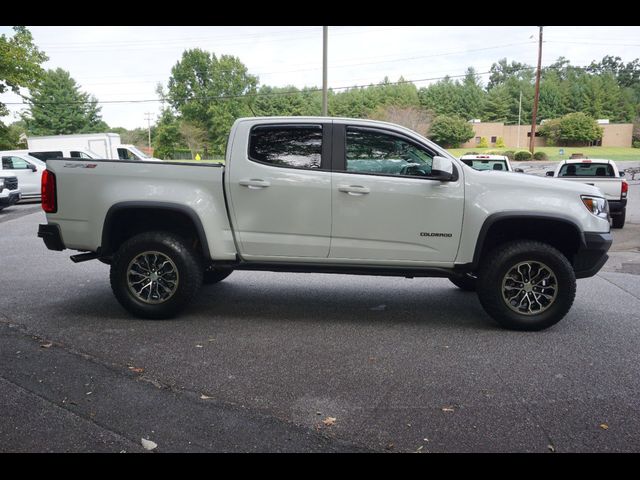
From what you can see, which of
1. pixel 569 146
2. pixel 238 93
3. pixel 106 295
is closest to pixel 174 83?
pixel 238 93

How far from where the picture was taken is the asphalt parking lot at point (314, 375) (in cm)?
341

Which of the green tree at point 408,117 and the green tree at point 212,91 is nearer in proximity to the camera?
the green tree at point 408,117

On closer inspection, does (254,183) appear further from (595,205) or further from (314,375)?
(595,205)

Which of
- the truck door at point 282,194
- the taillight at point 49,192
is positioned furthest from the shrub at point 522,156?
the taillight at point 49,192

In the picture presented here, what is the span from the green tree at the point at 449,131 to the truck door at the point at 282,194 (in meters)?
65.3

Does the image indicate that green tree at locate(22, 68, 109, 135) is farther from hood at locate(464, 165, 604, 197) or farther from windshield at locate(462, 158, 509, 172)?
hood at locate(464, 165, 604, 197)

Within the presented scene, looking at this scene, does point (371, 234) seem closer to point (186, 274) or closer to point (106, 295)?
point (186, 274)

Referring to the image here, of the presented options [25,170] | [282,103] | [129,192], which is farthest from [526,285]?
[282,103]

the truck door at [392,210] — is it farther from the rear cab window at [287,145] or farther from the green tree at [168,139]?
the green tree at [168,139]

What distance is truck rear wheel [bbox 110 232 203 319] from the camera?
5703mm

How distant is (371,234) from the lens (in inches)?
222

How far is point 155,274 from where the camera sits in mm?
5805
